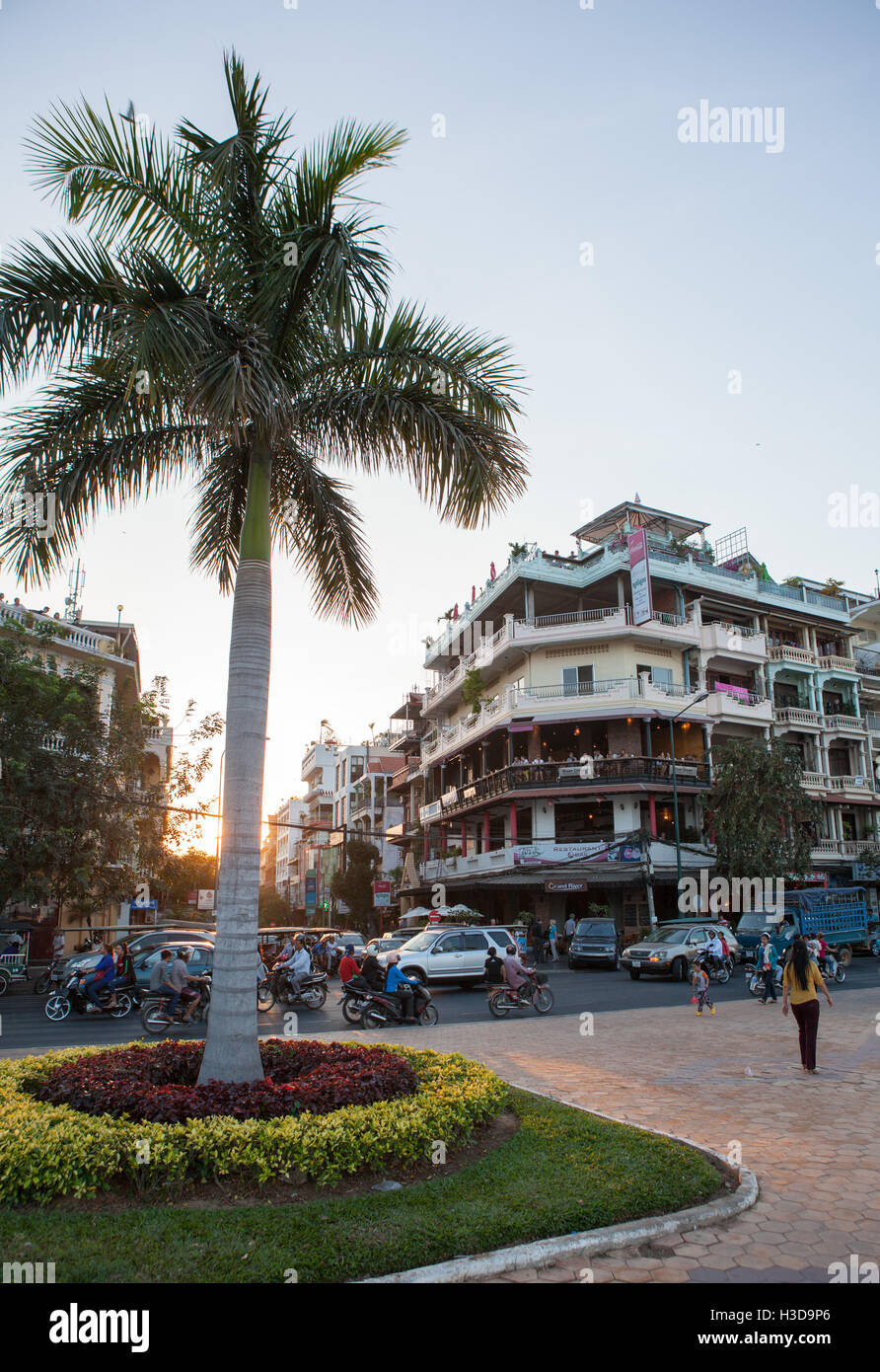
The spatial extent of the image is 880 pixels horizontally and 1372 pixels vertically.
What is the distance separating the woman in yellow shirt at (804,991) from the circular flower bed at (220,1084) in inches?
214

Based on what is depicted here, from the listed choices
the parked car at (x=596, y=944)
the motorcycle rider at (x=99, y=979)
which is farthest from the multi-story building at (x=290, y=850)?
the motorcycle rider at (x=99, y=979)

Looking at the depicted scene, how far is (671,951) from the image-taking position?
2586cm

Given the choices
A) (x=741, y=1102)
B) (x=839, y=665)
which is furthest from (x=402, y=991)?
(x=839, y=665)

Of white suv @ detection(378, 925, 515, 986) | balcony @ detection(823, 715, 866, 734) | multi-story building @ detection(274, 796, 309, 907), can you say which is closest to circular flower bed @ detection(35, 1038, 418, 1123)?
white suv @ detection(378, 925, 515, 986)

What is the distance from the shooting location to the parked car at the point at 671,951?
84.6 ft

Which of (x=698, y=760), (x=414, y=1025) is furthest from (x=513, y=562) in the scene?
(x=414, y=1025)

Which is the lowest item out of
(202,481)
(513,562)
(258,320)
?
(202,481)

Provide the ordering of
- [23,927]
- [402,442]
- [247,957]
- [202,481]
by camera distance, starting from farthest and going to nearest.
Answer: [23,927]
[202,481]
[402,442]
[247,957]

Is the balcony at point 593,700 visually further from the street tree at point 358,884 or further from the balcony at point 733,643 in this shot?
the street tree at point 358,884

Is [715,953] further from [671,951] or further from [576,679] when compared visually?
[576,679]

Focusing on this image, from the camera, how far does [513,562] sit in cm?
4062

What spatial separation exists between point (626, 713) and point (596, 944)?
10937mm
